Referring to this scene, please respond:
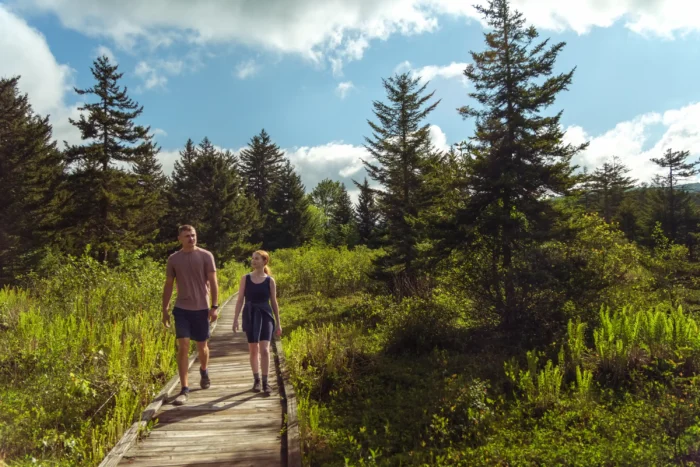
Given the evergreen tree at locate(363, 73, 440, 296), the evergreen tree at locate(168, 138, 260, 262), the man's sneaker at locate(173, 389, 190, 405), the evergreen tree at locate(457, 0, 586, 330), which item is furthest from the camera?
the evergreen tree at locate(168, 138, 260, 262)

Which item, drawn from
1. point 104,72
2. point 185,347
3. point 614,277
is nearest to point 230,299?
point 185,347

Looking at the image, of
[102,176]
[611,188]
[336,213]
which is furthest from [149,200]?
[611,188]

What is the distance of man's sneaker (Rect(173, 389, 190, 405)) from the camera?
484 centimetres

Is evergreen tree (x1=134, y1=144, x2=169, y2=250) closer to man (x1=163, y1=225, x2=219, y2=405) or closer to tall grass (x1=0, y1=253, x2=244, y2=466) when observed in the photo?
tall grass (x1=0, y1=253, x2=244, y2=466)

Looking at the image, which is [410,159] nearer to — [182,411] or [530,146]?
[530,146]

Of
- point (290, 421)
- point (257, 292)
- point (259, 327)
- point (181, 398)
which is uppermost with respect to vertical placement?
point (257, 292)

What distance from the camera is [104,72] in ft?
67.0

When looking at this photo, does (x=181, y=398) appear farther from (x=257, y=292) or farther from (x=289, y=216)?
(x=289, y=216)

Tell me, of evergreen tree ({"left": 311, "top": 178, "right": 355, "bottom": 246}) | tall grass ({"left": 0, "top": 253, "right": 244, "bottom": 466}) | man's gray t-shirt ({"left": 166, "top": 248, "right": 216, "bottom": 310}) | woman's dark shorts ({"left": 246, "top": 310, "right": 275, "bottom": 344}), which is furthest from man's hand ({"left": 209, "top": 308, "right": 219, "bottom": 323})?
→ evergreen tree ({"left": 311, "top": 178, "right": 355, "bottom": 246})

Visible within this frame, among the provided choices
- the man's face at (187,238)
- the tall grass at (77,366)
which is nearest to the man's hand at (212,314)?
the man's face at (187,238)

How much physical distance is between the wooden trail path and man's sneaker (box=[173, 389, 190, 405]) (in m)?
0.06

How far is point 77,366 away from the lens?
545 centimetres

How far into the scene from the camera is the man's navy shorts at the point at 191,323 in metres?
4.87

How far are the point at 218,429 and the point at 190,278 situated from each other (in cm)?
194
